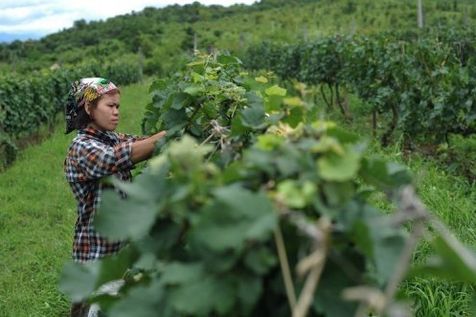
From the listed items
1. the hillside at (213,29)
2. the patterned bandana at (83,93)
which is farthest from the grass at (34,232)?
the hillside at (213,29)

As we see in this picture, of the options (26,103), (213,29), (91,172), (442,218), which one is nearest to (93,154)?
(91,172)

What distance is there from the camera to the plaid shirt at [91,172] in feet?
9.39

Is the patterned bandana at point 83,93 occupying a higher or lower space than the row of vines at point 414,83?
higher

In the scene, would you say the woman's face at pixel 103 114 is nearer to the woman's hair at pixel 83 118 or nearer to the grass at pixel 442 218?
the woman's hair at pixel 83 118

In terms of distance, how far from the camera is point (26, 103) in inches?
466

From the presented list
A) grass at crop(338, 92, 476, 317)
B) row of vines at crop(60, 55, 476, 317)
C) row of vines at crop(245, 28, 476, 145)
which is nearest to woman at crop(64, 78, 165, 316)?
grass at crop(338, 92, 476, 317)

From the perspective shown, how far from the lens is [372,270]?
136 centimetres

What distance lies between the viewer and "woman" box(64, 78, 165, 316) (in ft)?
9.38

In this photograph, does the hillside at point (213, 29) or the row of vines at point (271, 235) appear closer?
the row of vines at point (271, 235)

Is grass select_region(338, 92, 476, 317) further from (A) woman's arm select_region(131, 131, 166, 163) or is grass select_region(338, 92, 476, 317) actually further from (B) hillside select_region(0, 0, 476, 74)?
(B) hillside select_region(0, 0, 476, 74)

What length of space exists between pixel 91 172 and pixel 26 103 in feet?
31.6

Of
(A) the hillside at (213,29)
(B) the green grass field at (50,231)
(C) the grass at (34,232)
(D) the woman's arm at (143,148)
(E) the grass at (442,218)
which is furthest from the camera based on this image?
(A) the hillside at (213,29)

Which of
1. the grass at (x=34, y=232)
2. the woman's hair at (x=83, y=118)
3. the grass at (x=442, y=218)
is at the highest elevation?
the woman's hair at (x=83, y=118)

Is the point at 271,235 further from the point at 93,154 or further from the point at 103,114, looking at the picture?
the point at 103,114
